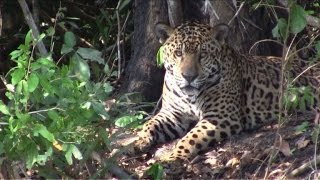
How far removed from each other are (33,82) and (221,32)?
132 inches

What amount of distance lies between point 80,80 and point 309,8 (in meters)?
4.87

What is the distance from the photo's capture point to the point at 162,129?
8.89 metres

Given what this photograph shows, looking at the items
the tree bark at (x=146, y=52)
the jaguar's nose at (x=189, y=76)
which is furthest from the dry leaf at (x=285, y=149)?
the tree bark at (x=146, y=52)

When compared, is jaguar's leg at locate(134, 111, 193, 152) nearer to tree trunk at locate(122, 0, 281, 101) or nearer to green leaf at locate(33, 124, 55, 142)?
tree trunk at locate(122, 0, 281, 101)

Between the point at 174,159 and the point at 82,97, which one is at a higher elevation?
the point at 82,97

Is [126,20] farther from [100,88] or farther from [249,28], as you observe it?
[100,88]

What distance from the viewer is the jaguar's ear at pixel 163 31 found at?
29.0 feet

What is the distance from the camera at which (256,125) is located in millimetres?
8859

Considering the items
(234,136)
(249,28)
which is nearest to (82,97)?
(234,136)

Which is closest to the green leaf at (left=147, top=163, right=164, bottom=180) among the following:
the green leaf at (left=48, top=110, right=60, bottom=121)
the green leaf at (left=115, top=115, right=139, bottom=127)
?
the green leaf at (left=115, top=115, right=139, bottom=127)

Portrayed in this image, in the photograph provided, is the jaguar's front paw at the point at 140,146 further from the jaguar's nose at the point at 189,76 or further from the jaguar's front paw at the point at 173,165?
the jaguar's nose at the point at 189,76

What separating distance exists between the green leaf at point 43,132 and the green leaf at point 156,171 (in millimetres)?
1554

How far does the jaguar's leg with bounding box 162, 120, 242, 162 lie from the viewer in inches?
320

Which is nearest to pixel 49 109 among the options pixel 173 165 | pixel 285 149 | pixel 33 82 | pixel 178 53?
pixel 33 82
